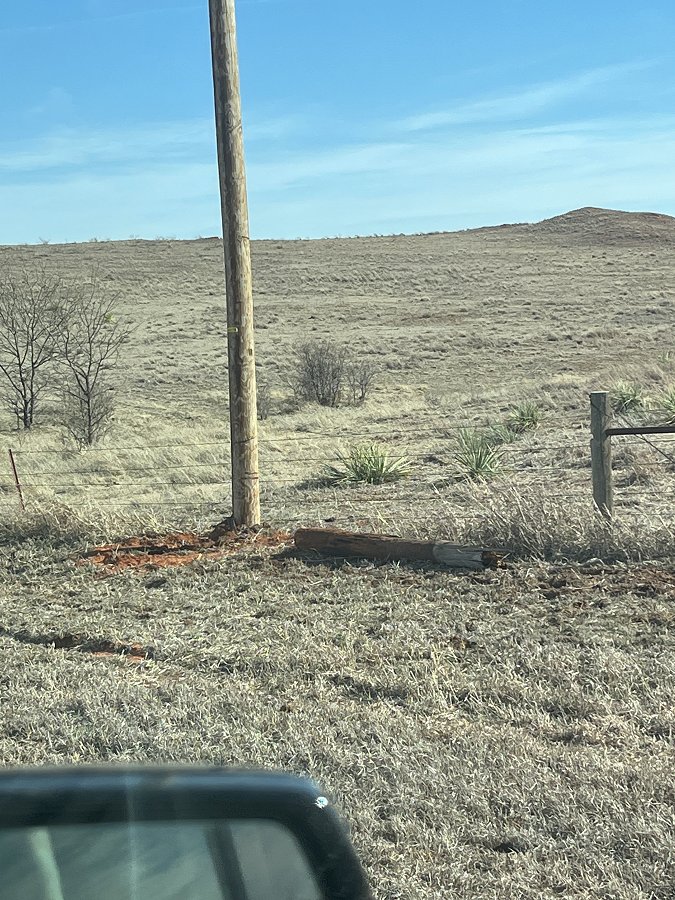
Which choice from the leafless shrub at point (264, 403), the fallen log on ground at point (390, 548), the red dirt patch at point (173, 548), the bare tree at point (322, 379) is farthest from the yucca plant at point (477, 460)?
the bare tree at point (322, 379)

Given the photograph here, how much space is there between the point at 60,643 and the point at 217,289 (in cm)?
4574

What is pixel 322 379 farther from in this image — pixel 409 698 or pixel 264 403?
pixel 409 698

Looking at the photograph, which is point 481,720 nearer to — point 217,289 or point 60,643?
point 60,643

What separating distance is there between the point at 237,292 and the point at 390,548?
292 centimetres

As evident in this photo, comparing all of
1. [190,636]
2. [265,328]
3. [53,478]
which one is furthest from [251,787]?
[265,328]

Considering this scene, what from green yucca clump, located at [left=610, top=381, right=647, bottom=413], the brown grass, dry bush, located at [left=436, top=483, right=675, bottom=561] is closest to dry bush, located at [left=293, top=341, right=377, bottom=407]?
green yucca clump, located at [left=610, top=381, right=647, bottom=413]

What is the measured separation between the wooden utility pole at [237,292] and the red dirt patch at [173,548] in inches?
14.0

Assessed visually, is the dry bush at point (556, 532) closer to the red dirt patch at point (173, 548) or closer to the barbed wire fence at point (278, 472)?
the barbed wire fence at point (278, 472)

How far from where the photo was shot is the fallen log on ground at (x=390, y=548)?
7652 millimetres

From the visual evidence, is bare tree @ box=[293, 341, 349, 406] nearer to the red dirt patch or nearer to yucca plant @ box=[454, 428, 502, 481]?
yucca plant @ box=[454, 428, 502, 481]

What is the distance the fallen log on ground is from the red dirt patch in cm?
53

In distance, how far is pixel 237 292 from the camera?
371 inches

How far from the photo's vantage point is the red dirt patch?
8.55 metres

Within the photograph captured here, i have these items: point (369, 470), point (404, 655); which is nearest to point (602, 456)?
point (404, 655)
